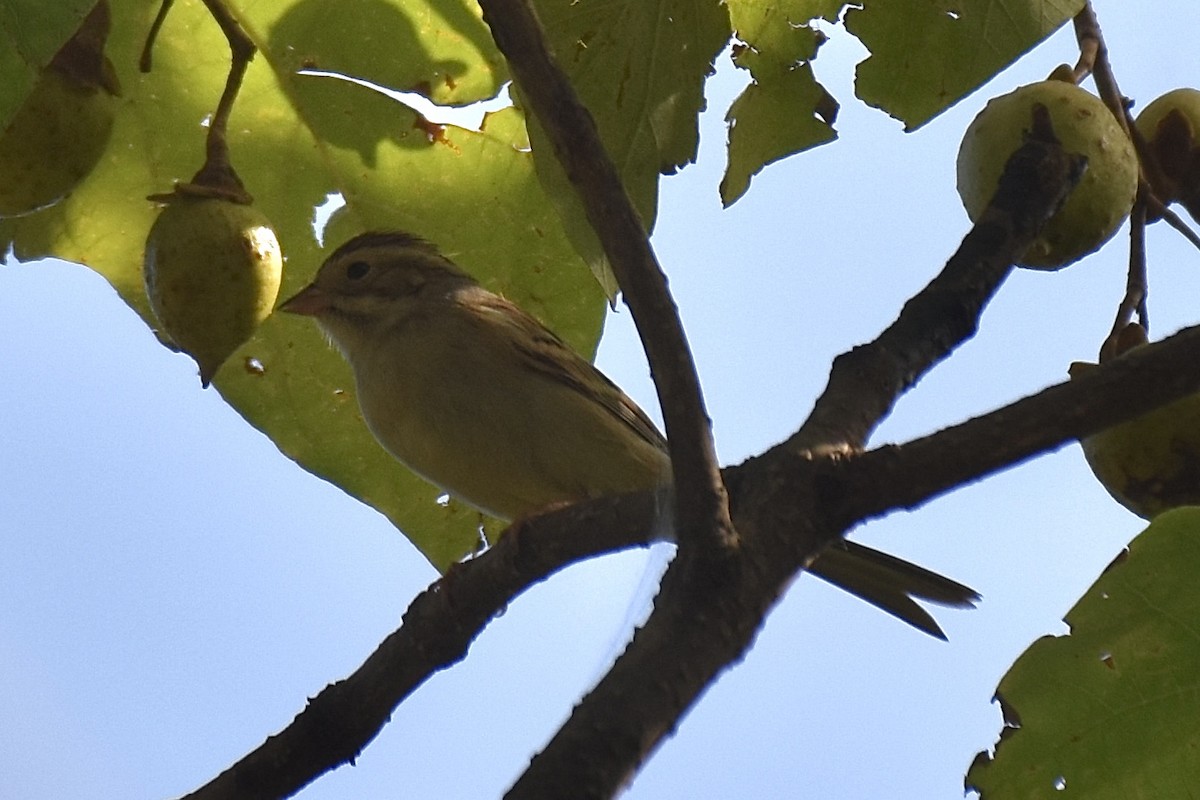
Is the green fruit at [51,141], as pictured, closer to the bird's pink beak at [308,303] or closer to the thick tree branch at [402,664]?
the thick tree branch at [402,664]

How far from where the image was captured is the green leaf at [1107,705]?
2.43 m

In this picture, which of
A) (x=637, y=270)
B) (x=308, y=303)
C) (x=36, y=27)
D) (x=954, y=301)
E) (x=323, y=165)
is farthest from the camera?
(x=308, y=303)

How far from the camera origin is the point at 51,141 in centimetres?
261

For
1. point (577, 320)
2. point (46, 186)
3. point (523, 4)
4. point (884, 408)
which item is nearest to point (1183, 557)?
point (884, 408)

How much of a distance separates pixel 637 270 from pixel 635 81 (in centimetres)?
117

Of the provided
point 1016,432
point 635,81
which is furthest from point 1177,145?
point 1016,432

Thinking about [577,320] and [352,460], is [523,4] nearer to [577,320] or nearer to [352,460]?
[577,320]

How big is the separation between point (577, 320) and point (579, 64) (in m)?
0.75

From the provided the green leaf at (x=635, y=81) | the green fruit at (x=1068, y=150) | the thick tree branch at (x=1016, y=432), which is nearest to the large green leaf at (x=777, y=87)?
the green leaf at (x=635, y=81)

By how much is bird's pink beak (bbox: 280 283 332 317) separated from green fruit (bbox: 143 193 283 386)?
1147mm

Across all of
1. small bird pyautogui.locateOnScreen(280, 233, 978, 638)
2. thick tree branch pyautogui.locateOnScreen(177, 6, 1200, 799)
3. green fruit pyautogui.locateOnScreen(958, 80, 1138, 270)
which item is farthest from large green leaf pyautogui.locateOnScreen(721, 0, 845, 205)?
small bird pyautogui.locateOnScreen(280, 233, 978, 638)

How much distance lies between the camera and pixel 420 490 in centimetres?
382

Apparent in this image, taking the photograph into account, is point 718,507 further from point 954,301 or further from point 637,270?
point 954,301

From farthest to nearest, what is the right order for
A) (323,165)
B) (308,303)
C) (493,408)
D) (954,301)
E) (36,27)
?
1. (493,408)
2. (308,303)
3. (323,165)
4. (954,301)
5. (36,27)
